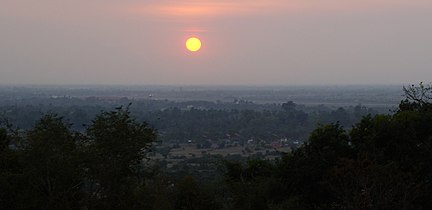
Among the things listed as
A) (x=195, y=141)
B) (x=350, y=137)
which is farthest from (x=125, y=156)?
(x=195, y=141)

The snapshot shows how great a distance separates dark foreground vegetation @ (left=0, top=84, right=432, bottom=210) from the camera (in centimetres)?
1388

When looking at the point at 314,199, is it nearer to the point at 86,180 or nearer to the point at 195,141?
the point at 86,180

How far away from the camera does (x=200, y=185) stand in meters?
17.7

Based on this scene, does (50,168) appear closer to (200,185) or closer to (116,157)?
(116,157)

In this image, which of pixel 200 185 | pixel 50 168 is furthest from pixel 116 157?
pixel 200 185

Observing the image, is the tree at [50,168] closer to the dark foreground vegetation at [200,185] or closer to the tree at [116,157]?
the dark foreground vegetation at [200,185]

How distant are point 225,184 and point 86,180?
5128mm

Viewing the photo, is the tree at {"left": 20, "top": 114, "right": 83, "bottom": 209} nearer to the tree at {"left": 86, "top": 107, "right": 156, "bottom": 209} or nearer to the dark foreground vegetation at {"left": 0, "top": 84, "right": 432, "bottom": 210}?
the dark foreground vegetation at {"left": 0, "top": 84, "right": 432, "bottom": 210}

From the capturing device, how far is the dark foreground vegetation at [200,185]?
13.9 metres

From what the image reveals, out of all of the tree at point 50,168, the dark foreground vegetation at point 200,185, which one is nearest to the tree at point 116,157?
the dark foreground vegetation at point 200,185

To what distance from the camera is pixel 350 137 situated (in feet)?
59.4

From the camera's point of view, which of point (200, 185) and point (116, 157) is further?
point (200, 185)

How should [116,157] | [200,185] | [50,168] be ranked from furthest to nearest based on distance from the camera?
1. [200,185]
2. [116,157]
3. [50,168]

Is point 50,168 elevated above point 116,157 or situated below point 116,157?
below
